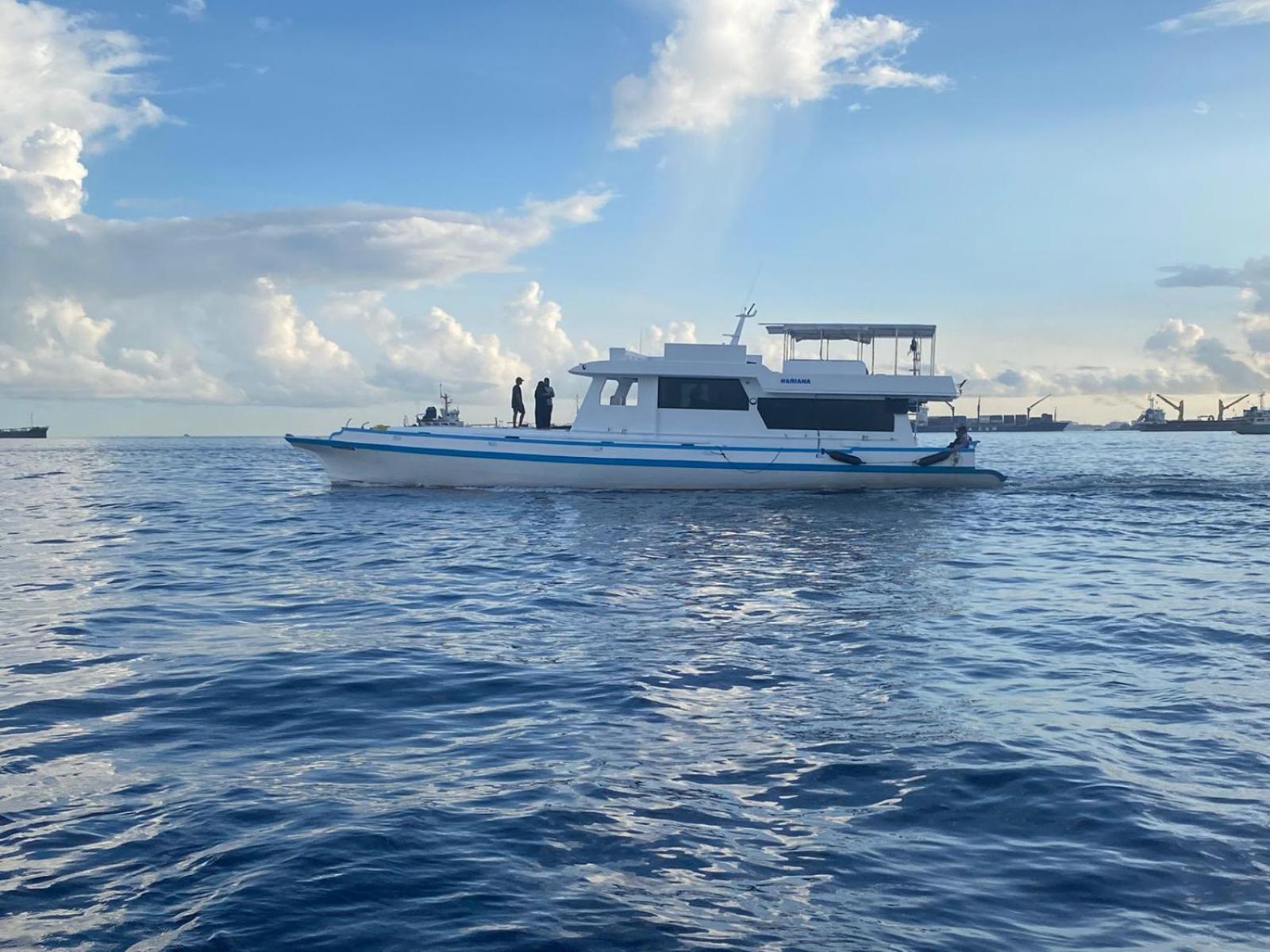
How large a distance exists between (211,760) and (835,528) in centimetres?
1542

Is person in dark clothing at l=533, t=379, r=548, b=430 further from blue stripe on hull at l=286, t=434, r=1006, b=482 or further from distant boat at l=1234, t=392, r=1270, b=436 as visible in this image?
distant boat at l=1234, t=392, r=1270, b=436

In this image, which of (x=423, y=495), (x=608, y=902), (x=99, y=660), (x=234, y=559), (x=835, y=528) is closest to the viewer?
(x=608, y=902)

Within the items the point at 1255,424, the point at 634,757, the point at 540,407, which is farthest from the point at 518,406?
the point at 1255,424

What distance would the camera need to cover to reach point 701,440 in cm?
2788

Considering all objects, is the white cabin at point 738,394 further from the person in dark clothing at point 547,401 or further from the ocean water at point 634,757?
the ocean water at point 634,757

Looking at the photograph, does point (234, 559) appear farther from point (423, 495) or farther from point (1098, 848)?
point (1098, 848)

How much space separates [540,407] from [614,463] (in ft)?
12.3

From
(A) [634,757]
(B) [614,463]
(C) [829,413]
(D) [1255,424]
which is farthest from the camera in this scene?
(D) [1255,424]

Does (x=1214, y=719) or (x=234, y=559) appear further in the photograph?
(x=234, y=559)

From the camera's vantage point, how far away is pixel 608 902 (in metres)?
4.58

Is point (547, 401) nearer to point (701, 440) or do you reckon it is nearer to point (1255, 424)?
point (701, 440)

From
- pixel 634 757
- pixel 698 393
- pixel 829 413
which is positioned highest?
pixel 698 393

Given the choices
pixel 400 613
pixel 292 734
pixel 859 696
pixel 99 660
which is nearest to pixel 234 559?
pixel 400 613

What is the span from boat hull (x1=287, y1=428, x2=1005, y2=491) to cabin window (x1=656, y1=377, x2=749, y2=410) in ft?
3.92
